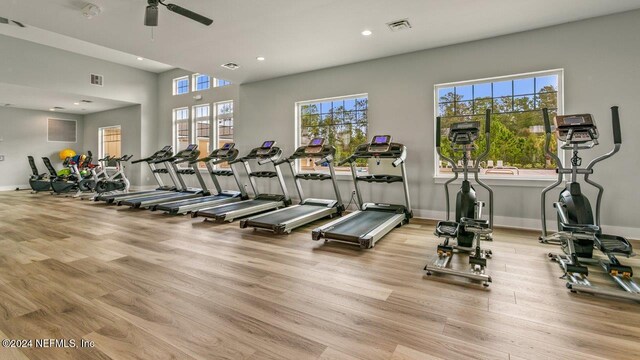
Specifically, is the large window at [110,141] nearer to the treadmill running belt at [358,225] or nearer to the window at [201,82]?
the window at [201,82]

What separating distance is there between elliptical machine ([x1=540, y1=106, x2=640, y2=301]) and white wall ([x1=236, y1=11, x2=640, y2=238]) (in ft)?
4.50

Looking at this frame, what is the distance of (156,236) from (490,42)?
5.80 meters

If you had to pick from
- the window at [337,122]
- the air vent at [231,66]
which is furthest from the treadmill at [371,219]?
the air vent at [231,66]

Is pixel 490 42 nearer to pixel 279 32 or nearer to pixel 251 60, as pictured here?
pixel 279 32

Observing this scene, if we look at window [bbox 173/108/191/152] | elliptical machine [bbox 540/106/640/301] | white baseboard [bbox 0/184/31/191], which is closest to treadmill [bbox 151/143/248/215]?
window [bbox 173/108/191/152]

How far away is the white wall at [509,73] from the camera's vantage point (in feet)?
13.1

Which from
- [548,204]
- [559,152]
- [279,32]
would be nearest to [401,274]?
[548,204]

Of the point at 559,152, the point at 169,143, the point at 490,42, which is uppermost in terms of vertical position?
the point at 490,42

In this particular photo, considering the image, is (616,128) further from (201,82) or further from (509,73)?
(201,82)

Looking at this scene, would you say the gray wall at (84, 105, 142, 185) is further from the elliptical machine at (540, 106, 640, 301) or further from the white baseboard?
the elliptical machine at (540, 106, 640, 301)

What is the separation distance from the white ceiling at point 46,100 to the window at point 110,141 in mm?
773

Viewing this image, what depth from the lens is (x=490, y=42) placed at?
4.79 metres

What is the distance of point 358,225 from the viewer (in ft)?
13.5

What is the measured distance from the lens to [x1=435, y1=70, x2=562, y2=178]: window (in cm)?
455
